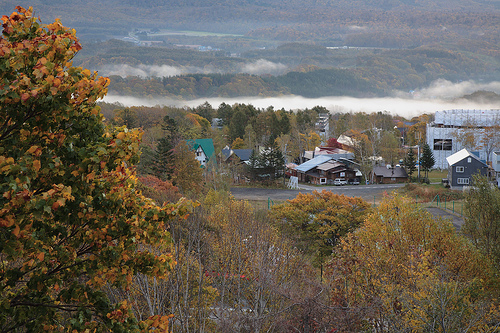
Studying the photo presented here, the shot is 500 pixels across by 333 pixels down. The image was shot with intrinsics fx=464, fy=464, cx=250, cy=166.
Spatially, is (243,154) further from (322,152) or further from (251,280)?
(251,280)

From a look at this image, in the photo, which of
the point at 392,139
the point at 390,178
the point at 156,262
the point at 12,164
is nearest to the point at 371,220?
the point at 156,262

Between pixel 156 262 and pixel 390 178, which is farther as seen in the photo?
pixel 390 178

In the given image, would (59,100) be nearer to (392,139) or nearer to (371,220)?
(371,220)

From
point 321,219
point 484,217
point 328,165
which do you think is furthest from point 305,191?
point 484,217

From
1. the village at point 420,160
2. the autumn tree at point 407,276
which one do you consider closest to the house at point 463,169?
the village at point 420,160

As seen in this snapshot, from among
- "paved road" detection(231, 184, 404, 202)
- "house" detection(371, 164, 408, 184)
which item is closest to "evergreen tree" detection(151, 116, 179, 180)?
"paved road" detection(231, 184, 404, 202)

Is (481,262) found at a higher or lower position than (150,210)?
lower

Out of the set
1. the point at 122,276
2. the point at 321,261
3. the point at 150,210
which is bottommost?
the point at 321,261
